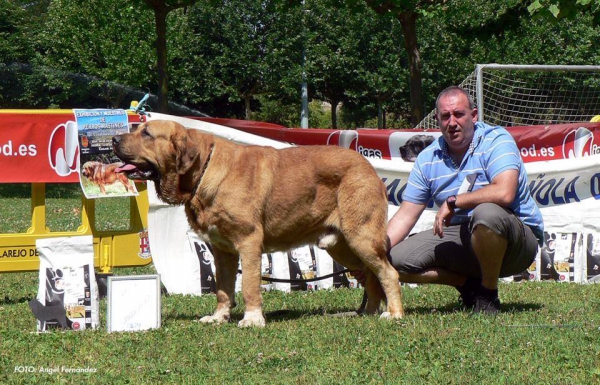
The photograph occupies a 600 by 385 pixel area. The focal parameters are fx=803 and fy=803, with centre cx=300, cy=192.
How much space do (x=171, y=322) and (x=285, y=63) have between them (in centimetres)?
3121

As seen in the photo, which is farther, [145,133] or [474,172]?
[474,172]

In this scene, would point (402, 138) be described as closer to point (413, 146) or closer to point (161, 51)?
point (413, 146)

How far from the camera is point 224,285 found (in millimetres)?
5613

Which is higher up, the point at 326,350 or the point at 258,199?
the point at 258,199

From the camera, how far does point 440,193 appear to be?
5664 mm

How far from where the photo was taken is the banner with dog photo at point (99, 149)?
6723 mm

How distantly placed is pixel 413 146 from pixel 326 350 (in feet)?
13.8


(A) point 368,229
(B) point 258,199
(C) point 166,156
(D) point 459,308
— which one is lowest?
(D) point 459,308

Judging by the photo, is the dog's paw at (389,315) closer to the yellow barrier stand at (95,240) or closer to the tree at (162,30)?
the yellow barrier stand at (95,240)

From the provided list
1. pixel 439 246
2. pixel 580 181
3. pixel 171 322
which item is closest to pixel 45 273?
pixel 171 322

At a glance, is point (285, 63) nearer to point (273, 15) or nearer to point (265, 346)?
point (273, 15)

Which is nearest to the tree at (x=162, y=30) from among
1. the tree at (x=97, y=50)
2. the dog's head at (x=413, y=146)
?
the dog's head at (x=413, y=146)

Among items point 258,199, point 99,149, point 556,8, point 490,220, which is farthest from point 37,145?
point 556,8

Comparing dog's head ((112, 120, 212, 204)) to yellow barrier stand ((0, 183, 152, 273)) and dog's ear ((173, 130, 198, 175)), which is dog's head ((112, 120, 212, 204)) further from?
yellow barrier stand ((0, 183, 152, 273))
